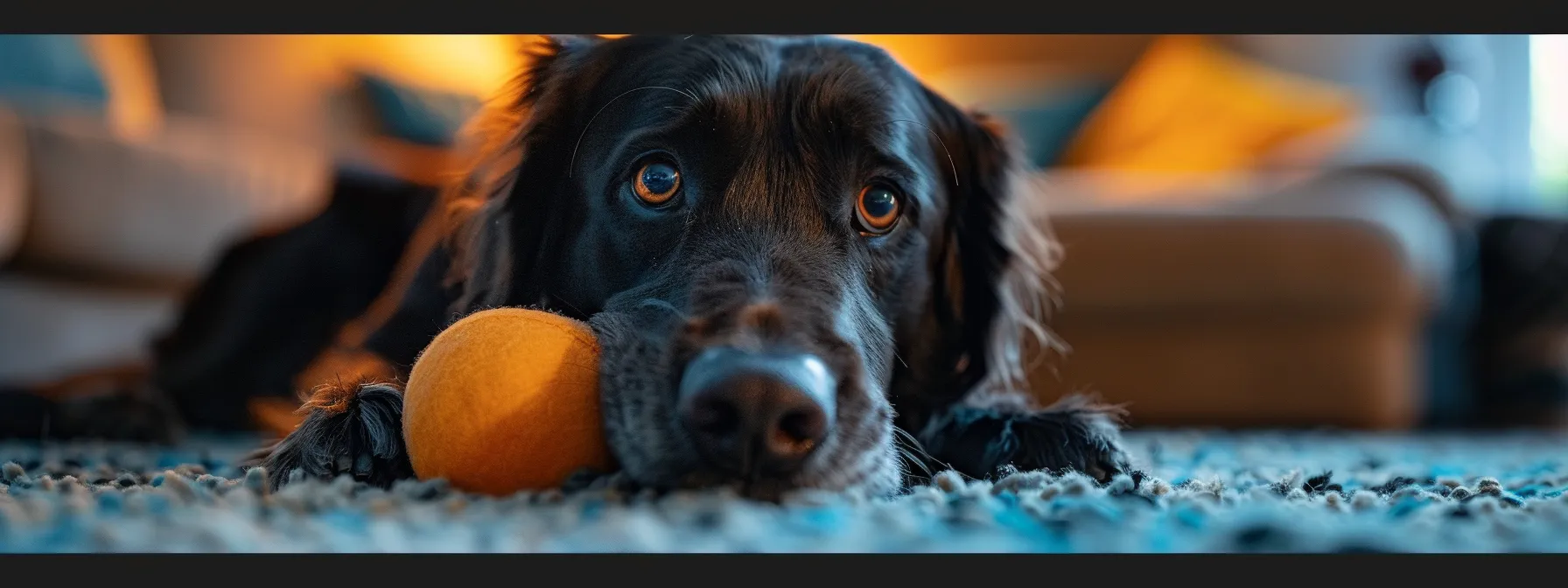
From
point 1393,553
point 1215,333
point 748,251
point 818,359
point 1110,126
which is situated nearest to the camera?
point 1393,553

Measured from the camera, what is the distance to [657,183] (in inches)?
61.2

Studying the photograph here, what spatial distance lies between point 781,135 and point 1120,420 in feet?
2.63

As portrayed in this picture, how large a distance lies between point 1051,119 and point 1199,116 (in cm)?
86

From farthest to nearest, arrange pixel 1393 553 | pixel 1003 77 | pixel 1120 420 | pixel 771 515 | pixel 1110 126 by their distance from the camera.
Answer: pixel 1003 77, pixel 1110 126, pixel 1120 420, pixel 771 515, pixel 1393 553

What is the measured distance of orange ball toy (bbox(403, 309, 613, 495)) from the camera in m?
1.18

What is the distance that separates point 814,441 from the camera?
1.13 m

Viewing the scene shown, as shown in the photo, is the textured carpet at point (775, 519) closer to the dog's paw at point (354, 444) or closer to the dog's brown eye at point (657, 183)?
the dog's paw at point (354, 444)

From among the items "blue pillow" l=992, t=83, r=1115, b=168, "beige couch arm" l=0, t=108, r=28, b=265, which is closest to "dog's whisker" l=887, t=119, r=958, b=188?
"beige couch arm" l=0, t=108, r=28, b=265

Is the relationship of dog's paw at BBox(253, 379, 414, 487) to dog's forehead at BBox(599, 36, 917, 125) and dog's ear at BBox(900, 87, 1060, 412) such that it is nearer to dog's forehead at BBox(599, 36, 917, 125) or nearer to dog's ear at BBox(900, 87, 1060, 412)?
dog's forehead at BBox(599, 36, 917, 125)

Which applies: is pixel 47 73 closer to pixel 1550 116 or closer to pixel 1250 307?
pixel 1250 307

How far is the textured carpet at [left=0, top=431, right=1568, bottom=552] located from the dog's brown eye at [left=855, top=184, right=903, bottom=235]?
450 mm

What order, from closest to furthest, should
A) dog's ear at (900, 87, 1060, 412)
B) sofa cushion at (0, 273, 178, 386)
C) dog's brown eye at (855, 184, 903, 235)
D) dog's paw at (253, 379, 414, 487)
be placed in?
dog's paw at (253, 379, 414, 487) < dog's brown eye at (855, 184, 903, 235) < dog's ear at (900, 87, 1060, 412) < sofa cushion at (0, 273, 178, 386)

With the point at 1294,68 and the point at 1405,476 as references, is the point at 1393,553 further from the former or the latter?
the point at 1294,68

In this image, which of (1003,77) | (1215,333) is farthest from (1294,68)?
(1215,333)
